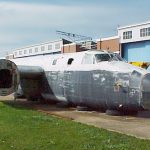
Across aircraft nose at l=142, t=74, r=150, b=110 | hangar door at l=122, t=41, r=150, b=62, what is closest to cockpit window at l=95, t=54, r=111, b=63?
aircraft nose at l=142, t=74, r=150, b=110

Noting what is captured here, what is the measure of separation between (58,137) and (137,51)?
4212 centimetres

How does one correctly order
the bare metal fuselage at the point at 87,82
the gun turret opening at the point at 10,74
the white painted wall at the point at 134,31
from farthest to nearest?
the white painted wall at the point at 134,31 → the gun turret opening at the point at 10,74 → the bare metal fuselage at the point at 87,82

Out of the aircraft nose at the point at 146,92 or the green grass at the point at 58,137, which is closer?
the green grass at the point at 58,137

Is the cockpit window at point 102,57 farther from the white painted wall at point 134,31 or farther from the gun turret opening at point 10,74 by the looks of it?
the white painted wall at point 134,31

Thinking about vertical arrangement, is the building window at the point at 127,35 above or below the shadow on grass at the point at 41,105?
above

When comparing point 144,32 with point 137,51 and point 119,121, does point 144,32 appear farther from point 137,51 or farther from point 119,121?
point 119,121

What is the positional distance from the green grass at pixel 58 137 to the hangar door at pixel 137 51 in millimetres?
36573

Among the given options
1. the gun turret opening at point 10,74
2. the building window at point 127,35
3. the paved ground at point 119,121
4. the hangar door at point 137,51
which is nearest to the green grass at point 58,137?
the paved ground at point 119,121

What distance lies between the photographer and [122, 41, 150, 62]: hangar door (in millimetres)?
51750

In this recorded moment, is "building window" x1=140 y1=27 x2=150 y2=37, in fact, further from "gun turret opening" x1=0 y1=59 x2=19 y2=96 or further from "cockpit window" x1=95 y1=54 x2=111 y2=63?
"cockpit window" x1=95 y1=54 x2=111 y2=63

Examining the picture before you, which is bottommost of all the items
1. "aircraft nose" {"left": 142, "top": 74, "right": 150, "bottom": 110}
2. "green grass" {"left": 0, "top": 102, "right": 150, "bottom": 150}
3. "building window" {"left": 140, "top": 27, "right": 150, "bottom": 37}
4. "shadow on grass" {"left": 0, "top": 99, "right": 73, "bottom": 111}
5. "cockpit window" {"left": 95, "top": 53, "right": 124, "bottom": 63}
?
"green grass" {"left": 0, "top": 102, "right": 150, "bottom": 150}

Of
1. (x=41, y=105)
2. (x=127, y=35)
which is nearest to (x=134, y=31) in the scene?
(x=127, y=35)

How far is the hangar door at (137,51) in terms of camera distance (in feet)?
170

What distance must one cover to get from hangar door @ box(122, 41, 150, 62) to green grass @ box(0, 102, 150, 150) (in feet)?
120
